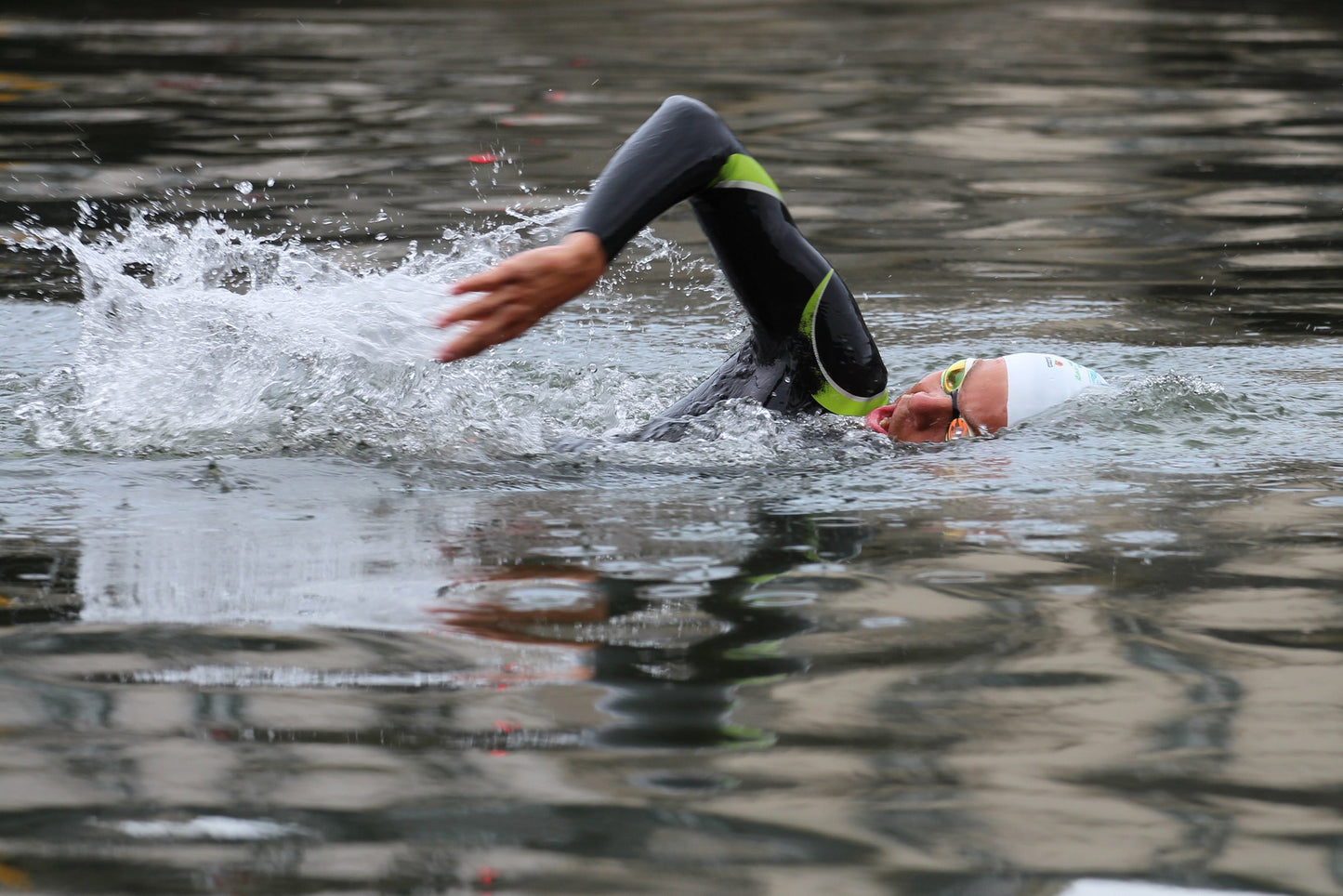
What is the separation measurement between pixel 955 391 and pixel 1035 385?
0.83ft

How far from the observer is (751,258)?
470cm

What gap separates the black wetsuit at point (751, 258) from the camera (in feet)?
13.9

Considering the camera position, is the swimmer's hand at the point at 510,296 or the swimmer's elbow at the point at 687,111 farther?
the swimmer's elbow at the point at 687,111

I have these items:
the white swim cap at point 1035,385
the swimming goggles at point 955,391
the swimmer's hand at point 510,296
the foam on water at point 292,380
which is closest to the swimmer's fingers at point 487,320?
the swimmer's hand at point 510,296

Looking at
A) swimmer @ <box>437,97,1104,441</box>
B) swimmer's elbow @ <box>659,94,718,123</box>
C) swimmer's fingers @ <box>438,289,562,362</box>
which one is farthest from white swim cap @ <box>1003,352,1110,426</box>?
swimmer's fingers @ <box>438,289,562,362</box>

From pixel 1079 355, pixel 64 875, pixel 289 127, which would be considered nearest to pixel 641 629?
pixel 64 875

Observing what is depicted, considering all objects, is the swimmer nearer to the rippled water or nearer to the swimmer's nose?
the swimmer's nose

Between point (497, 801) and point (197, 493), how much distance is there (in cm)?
201

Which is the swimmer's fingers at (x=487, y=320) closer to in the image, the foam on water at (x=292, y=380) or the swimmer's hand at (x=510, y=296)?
the swimmer's hand at (x=510, y=296)

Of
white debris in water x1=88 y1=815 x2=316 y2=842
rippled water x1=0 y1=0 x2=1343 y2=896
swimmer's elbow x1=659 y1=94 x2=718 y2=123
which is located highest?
swimmer's elbow x1=659 y1=94 x2=718 y2=123

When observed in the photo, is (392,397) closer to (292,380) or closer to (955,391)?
(292,380)

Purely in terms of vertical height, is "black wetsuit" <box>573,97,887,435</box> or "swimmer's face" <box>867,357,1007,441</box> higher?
"black wetsuit" <box>573,97,887,435</box>

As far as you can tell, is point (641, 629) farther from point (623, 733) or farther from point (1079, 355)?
point (1079, 355)

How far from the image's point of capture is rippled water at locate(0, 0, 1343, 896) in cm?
245
